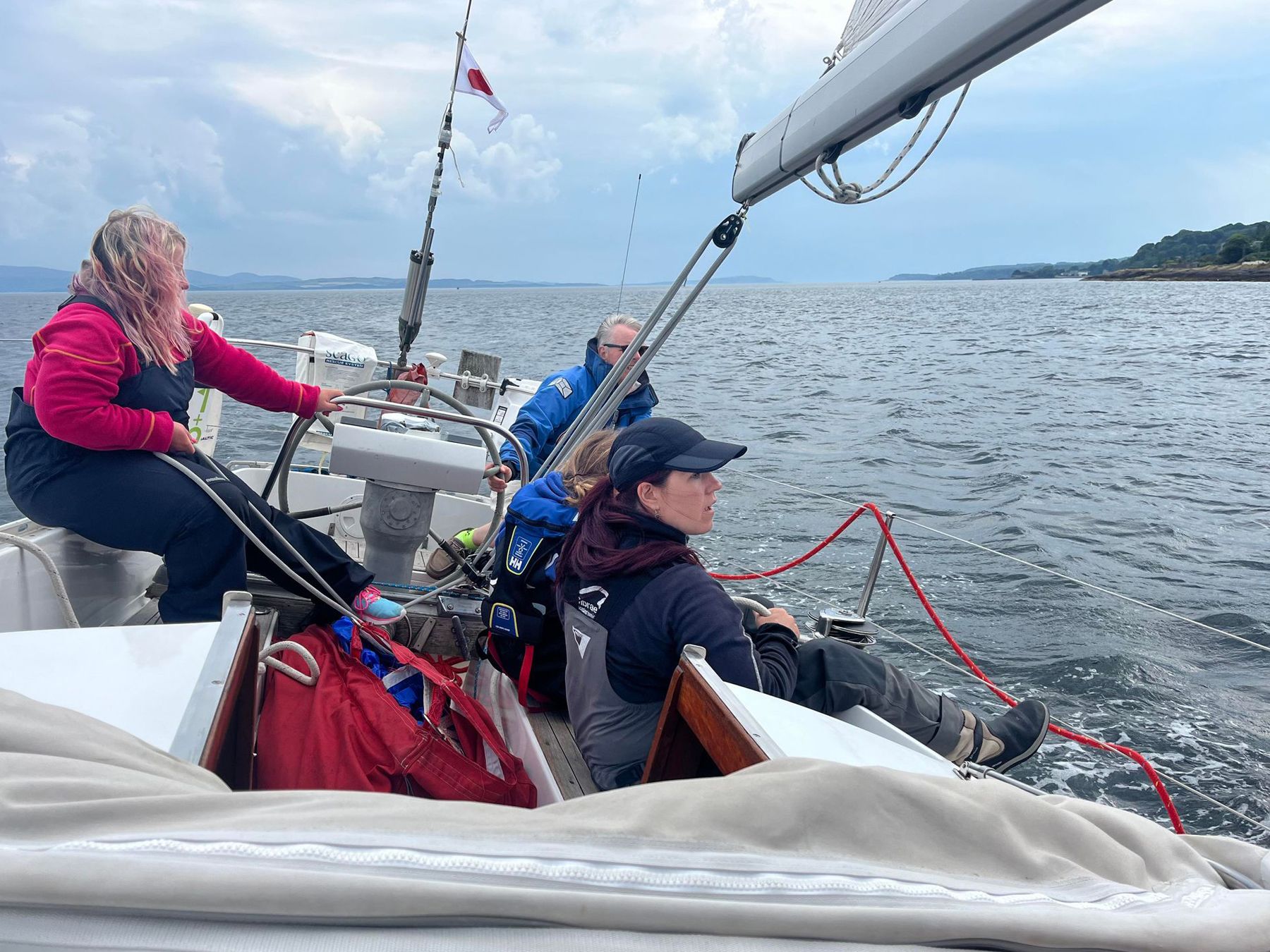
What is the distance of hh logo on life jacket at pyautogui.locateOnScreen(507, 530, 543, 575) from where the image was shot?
237 cm

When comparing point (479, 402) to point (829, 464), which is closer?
point (479, 402)

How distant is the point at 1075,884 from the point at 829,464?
9.31 m

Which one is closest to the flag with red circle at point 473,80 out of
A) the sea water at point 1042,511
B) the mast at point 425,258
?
the mast at point 425,258

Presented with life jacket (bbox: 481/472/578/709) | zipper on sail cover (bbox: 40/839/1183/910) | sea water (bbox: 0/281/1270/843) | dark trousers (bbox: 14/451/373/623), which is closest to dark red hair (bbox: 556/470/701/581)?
life jacket (bbox: 481/472/578/709)

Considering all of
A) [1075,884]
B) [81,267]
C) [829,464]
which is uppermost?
[81,267]

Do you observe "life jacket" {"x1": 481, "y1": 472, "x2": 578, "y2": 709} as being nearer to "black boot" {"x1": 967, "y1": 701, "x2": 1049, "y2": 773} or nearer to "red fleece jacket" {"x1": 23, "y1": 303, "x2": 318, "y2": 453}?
"red fleece jacket" {"x1": 23, "y1": 303, "x2": 318, "y2": 453}

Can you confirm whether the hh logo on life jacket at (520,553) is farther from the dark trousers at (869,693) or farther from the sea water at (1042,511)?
the sea water at (1042,511)

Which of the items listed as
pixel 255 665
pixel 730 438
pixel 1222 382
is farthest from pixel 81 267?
pixel 1222 382

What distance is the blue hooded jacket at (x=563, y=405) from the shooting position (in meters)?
3.92

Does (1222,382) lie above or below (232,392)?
above

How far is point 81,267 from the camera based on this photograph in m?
2.18

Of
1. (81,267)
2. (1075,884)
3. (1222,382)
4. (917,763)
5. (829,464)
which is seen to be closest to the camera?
(1075,884)

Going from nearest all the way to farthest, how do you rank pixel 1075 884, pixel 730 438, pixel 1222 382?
pixel 1075 884, pixel 730 438, pixel 1222 382

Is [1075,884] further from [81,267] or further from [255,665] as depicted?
[81,267]
